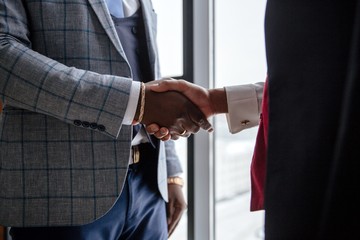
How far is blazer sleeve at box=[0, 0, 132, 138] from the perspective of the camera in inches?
25.2

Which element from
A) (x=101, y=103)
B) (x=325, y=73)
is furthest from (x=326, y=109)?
(x=101, y=103)

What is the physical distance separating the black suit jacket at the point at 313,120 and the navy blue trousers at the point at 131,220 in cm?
43

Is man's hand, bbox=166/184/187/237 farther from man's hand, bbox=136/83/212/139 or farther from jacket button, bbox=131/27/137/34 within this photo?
jacket button, bbox=131/27/137/34

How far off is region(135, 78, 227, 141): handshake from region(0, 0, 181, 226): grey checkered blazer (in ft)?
0.20

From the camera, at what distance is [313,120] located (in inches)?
16.2

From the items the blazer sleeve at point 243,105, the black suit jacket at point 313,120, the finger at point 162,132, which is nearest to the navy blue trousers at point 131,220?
the finger at point 162,132

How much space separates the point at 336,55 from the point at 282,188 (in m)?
0.19

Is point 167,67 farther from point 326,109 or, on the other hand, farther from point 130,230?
point 326,109

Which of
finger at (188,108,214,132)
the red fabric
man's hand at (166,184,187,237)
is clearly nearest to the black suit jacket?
the red fabric

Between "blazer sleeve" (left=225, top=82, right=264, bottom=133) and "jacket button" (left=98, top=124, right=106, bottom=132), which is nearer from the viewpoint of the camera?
"jacket button" (left=98, top=124, right=106, bottom=132)

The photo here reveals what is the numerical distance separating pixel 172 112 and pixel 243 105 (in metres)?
0.19

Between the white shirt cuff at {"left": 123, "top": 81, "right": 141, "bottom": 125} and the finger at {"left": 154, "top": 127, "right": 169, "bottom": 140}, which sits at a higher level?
the white shirt cuff at {"left": 123, "top": 81, "right": 141, "bottom": 125}

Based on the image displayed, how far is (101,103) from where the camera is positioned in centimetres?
65

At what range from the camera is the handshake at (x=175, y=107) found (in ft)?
2.34
